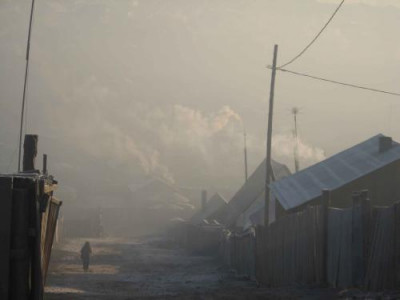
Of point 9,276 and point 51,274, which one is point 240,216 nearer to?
point 51,274

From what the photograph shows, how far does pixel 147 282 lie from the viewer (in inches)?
1007

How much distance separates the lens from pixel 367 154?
29953 millimetres

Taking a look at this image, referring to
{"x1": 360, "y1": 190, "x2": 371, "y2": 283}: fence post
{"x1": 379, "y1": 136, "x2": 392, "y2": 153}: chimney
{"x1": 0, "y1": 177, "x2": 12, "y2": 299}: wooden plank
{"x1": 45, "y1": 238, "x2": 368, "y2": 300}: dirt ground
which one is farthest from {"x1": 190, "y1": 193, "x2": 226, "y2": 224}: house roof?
{"x1": 0, "y1": 177, "x2": 12, "y2": 299}: wooden plank

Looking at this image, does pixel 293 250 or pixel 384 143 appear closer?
pixel 293 250

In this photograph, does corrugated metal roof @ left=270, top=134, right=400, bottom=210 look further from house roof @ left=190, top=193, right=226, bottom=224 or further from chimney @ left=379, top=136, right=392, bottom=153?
house roof @ left=190, top=193, right=226, bottom=224

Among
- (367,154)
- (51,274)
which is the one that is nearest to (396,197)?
(367,154)

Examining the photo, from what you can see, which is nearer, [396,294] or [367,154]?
[396,294]

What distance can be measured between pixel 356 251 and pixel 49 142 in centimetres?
14765

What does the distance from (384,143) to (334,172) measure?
7.39ft

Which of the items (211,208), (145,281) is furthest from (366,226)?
(211,208)

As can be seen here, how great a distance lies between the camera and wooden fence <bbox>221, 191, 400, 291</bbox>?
1182cm

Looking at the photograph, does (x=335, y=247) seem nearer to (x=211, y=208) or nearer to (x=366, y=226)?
(x=366, y=226)

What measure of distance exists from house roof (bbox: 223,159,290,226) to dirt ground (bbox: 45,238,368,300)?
4603 mm

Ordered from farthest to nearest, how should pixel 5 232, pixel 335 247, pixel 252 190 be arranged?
pixel 252 190 → pixel 335 247 → pixel 5 232
